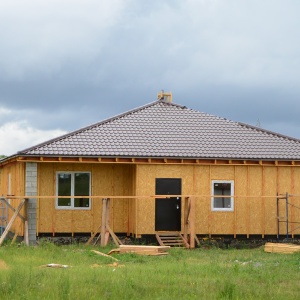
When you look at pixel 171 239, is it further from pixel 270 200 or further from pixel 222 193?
pixel 270 200

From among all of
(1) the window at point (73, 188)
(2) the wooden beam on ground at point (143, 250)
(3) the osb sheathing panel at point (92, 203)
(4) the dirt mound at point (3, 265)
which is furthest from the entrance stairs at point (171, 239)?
(4) the dirt mound at point (3, 265)

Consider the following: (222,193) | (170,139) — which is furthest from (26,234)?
(222,193)

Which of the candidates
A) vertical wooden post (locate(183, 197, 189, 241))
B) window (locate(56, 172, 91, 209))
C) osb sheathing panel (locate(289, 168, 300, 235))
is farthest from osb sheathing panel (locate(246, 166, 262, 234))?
window (locate(56, 172, 91, 209))

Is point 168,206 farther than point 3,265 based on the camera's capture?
Yes

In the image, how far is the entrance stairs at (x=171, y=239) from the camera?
92.2ft

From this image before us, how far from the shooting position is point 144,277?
60.1 ft

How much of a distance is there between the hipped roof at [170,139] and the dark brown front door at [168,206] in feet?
3.55

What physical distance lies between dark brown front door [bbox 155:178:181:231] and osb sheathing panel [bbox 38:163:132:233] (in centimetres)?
133

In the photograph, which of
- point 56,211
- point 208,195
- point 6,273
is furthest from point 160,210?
point 6,273

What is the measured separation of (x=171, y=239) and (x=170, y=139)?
155 inches

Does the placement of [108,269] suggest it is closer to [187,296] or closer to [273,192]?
[187,296]

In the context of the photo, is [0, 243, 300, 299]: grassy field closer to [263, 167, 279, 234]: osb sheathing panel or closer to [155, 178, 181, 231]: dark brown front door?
[155, 178, 181, 231]: dark brown front door

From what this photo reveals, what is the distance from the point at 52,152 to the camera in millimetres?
27719

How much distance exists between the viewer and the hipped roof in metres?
28.5
